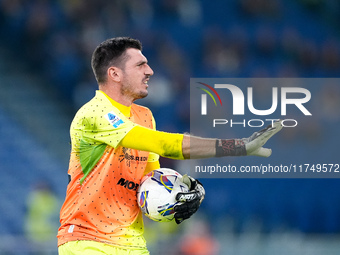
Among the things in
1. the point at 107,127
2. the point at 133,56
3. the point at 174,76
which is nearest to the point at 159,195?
the point at 107,127

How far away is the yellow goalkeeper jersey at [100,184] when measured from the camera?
160 inches

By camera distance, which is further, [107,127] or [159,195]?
[159,195]

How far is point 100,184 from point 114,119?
0.45 metres

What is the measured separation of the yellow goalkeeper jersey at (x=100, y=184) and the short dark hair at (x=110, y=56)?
1.10ft

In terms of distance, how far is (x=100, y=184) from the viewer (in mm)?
4109

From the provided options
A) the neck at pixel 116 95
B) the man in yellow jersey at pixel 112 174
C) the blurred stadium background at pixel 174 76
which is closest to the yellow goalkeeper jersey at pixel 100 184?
the man in yellow jersey at pixel 112 174

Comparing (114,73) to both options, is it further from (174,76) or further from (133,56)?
(174,76)

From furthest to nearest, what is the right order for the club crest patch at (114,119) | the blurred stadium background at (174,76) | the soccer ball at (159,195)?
Result: the blurred stadium background at (174,76) → the soccer ball at (159,195) → the club crest patch at (114,119)

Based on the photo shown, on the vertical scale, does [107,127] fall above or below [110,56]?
below

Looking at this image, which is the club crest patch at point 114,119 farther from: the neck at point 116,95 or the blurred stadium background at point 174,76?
the blurred stadium background at point 174,76

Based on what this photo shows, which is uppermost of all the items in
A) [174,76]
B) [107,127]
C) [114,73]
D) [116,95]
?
[174,76]

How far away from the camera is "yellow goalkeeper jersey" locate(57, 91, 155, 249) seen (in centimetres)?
407

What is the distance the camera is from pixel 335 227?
951cm

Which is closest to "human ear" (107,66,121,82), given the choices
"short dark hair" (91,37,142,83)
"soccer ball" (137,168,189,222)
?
"short dark hair" (91,37,142,83)
